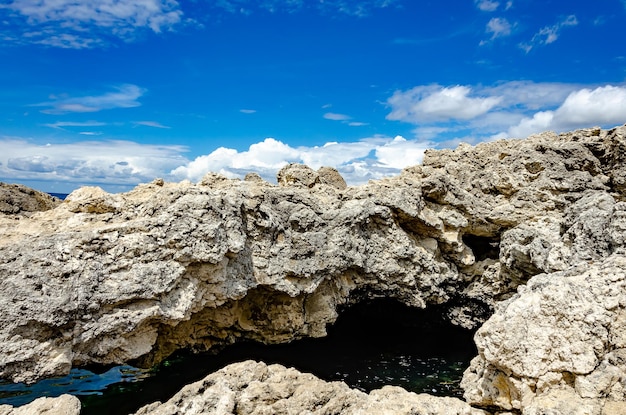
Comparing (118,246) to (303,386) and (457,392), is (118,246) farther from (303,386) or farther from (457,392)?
(457,392)

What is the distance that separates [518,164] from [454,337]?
24.5 ft

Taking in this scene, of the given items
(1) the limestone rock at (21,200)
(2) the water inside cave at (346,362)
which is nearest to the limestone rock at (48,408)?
(2) the water inside cave at (346,362)

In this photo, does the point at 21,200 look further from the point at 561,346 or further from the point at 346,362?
the point at 561,346

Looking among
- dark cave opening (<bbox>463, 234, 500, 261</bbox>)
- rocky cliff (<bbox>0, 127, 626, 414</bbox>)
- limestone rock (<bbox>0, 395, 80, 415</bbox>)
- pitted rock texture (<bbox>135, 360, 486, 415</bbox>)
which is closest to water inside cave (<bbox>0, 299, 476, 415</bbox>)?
rocky cliff (<bbox>0, 127, 626, 414</bbox>)

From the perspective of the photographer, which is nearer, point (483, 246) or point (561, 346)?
→ point (561, 346)

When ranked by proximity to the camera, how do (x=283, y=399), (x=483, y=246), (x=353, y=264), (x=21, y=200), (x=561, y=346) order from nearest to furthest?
(x=561, y=346) → (x=283, y=399) → (x=21, y=200) → (x=353, y=264) → (x=483, y=246)

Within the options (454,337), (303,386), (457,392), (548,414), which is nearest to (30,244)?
(303,386)

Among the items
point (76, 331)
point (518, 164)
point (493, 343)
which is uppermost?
point (518, 164)

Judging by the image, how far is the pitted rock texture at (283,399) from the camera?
25.3ft

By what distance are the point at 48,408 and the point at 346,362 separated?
946 centimetres

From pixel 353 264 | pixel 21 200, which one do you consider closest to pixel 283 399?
pixel 353 264

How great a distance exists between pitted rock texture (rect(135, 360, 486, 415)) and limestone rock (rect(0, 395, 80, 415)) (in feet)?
4.72

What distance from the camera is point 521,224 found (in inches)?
620

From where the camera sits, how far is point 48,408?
8.59m
